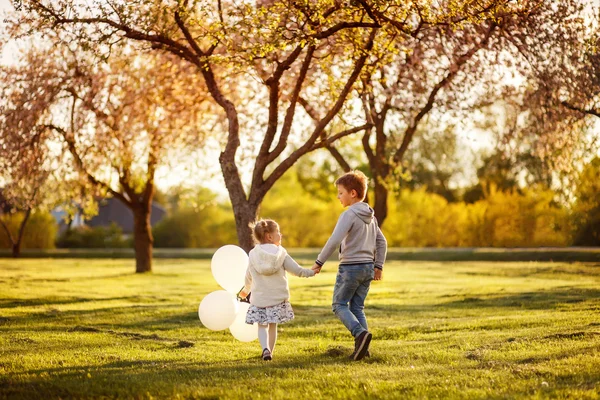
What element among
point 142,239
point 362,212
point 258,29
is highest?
point 258,29

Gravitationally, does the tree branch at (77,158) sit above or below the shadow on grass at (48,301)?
above

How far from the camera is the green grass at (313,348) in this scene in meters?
6.01

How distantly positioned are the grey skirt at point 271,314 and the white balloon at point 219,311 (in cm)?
72

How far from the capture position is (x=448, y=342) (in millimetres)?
9000

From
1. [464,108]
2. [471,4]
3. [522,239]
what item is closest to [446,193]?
[522,239]

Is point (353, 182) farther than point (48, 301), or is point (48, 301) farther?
point (48, 301)

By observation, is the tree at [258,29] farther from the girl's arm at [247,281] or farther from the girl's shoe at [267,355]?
the girl's shoe at [267,355]

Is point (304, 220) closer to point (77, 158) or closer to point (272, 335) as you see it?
point (77, 158)

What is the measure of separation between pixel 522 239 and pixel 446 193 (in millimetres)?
23808

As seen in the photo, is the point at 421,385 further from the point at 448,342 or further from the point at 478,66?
the point at 478,66

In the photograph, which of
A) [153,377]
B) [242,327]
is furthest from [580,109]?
[153,377]

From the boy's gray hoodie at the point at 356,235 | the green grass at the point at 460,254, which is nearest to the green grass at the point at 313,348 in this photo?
the boy's gray hoodie at the point at 356,235

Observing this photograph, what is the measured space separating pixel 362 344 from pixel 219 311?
6.17 feet

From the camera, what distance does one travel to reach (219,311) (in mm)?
8461
